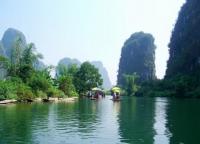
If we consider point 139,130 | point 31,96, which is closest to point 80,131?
point 139,130

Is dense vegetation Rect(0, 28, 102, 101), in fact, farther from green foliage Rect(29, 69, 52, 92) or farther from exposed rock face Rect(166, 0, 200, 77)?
exposed rock face Rect(166, 0, 200, 77)

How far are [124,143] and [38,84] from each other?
4525 cm

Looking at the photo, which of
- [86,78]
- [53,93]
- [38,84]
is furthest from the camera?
[86,78]

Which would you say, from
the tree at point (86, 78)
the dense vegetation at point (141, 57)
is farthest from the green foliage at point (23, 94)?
the dense vegetation at point (141, 57)

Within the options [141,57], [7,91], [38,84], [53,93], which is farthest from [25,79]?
[141,57]

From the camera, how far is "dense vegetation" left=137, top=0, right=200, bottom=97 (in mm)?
102062

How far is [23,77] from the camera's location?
65.1 m

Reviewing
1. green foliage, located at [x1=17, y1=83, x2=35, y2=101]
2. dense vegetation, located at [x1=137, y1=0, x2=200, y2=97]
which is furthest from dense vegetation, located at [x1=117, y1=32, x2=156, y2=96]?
green foliage, located at [x1=17, y1=83, x2=35, y2=101]

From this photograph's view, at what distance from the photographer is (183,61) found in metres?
122

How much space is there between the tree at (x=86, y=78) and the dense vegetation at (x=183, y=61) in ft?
56.7

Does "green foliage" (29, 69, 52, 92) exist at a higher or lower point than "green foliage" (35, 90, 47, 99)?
higher

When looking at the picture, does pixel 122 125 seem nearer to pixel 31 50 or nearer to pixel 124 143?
pixel 124 143

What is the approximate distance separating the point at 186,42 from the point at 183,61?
329 inches

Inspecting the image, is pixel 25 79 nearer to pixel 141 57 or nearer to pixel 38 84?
pixel 38 84
